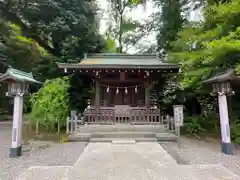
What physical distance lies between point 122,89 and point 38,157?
6.49 metres

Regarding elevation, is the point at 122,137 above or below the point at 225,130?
below

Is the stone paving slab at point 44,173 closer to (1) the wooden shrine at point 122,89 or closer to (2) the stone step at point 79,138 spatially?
(2) the stone step at point 79,138

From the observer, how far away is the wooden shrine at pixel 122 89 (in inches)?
362

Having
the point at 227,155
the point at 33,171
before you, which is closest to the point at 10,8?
the point at 33,171

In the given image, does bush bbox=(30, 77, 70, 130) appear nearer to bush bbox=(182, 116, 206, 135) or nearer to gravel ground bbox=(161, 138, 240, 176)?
gravel ground bbox=(161, 138, 240, 176)

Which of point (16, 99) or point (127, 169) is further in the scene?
point (16, 99)

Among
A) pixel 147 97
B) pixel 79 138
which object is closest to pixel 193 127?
pixel 147 97

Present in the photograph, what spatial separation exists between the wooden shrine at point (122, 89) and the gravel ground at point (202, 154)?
284 cm

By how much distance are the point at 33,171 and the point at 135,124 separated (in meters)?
5.72

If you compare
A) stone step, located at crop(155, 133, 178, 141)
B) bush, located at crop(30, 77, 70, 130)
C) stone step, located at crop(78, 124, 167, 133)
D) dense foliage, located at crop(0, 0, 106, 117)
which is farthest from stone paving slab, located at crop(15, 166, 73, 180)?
dense foliage, located at crop(0, 0, 106, 117)

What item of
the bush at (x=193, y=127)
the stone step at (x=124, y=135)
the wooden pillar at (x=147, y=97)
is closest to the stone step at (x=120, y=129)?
the stone step at (x=124, y=135)

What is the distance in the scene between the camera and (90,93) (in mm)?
11938

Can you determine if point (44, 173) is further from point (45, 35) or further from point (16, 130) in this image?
point (45, 35)

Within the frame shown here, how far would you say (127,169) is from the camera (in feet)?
14.0
